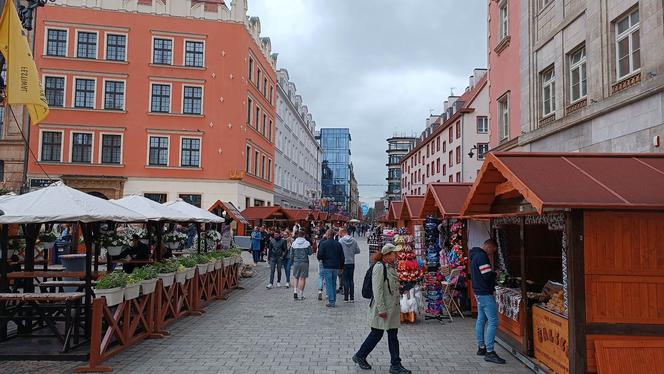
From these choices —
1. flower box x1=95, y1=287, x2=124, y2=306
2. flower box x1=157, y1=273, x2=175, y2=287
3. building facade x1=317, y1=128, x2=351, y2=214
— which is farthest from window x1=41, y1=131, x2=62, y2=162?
building facade x1=317, y1=128, x2=351, y2=214

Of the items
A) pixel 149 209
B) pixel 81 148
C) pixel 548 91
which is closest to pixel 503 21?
pixel 548 91

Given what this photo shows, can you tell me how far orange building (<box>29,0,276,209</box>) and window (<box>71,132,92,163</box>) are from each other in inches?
2.5

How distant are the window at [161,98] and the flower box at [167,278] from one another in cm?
2474

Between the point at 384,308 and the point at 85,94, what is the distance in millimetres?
30967

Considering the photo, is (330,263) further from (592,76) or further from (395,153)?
(395,153)

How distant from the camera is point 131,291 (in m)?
8.19

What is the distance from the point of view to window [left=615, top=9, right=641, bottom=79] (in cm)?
1171

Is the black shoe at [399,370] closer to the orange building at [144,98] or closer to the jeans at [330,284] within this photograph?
the jeans at [330,284]

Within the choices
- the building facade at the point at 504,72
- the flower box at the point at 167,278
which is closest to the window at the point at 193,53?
the building facade at the point at 504,72

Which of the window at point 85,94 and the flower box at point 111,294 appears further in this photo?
the window at point 85,94

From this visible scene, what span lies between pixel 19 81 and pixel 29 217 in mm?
4091

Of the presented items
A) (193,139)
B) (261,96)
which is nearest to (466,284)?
(193,139)

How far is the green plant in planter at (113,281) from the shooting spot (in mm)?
7625

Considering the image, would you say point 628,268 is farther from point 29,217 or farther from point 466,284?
point 29,217
